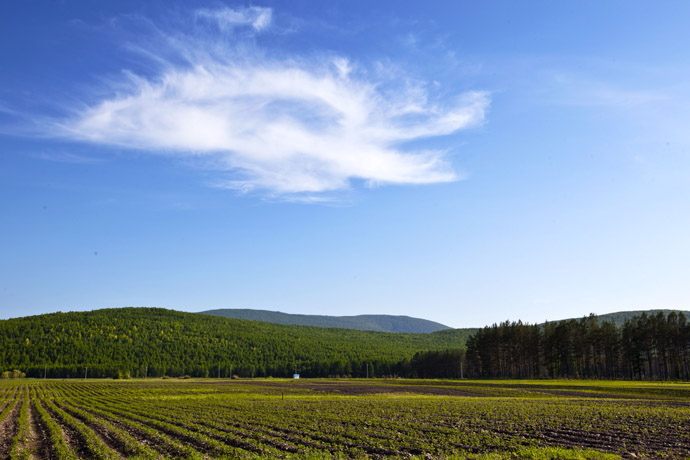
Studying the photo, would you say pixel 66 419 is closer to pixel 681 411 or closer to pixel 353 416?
pixel 353 416

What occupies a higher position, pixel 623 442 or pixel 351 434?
pixel 623 442

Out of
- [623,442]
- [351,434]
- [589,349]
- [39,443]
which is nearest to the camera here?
[623,442]

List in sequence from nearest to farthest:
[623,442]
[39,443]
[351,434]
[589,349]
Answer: [623,442]
[39,443]
[351,434]
[589,349]

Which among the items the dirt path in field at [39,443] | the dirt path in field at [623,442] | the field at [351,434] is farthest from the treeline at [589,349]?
the dirt path in field at [39,443]

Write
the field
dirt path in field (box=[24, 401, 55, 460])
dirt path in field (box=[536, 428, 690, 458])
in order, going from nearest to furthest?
dirt path in field (box=[536, 428, 690, 458]) → the field → dirt path in field (box=[24, 401, 55, 460])

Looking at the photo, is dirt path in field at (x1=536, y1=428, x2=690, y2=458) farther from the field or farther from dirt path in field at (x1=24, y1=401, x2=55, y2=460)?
dirt path in field at (x1=24, y1=401, x2=55, y2=460)

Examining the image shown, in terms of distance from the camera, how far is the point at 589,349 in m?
126

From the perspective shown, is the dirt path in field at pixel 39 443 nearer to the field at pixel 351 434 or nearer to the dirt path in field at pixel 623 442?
the field at pixel 351 434

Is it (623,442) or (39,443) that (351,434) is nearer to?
(623,442)

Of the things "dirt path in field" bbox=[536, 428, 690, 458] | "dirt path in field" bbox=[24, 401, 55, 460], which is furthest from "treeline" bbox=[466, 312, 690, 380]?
"dirt path in field" bbox=[24, 401, 55, 460]

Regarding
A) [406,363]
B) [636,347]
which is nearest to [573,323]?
[636,347]

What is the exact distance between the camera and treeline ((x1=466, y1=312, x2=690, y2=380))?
112738 millimetres

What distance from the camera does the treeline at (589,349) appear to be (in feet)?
370

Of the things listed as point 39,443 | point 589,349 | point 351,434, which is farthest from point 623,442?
point 589,349
